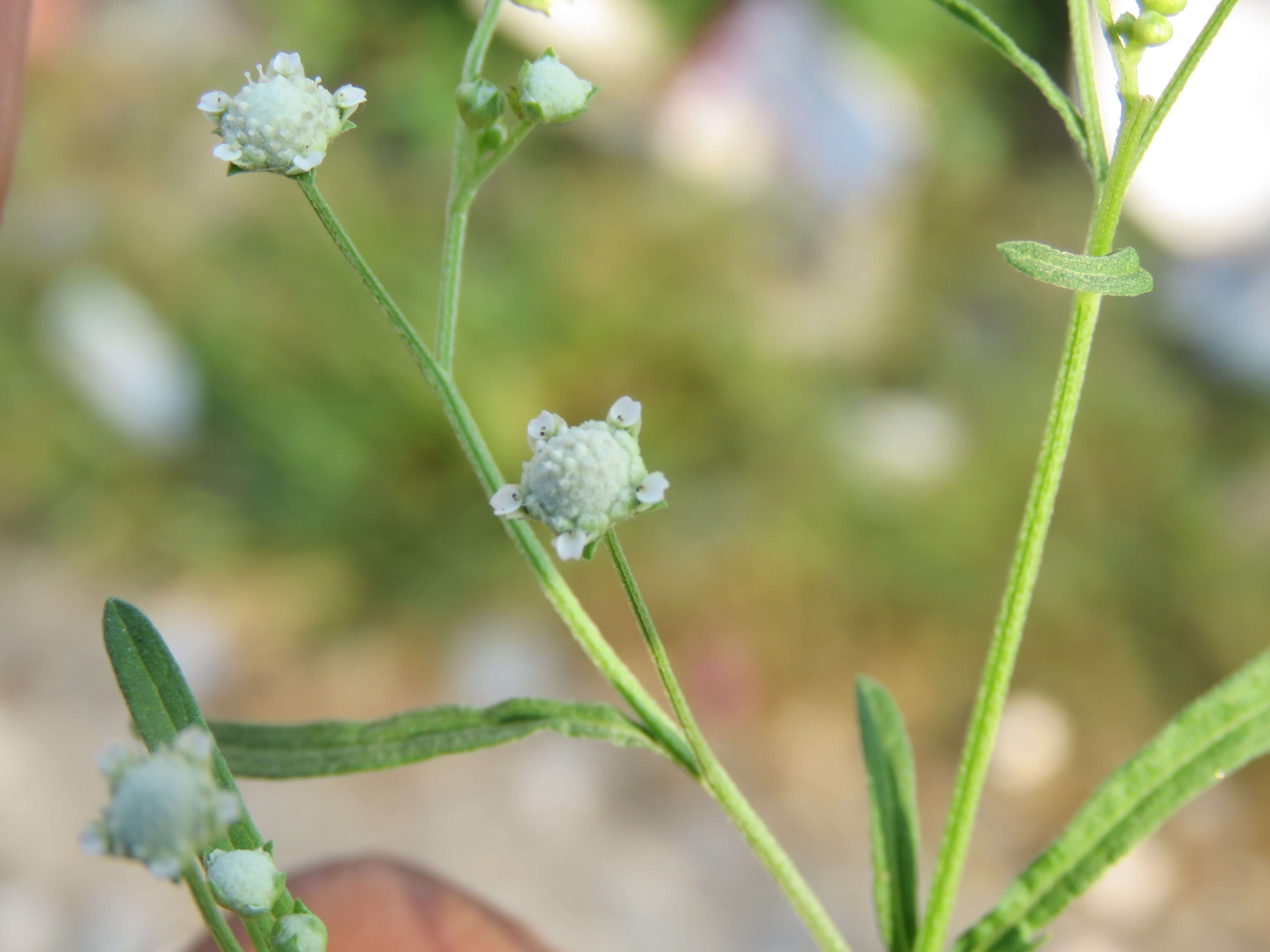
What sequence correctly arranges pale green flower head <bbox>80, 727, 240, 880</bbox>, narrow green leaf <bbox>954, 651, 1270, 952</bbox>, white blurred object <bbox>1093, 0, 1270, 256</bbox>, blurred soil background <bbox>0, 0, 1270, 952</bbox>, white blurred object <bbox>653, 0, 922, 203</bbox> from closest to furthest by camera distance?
pale green flower head <bbox>80, 727, 240, 880</bbox>
narrow green leaf <bbox>954, 651, 1270, 952</bbox>
blurred soil background <bbox>0, 0, 1270, 952</bbox>
white blurred object <bbox>1093, 0, 1270, 256</bbox>
white blurred object <bbox>653, 0, 922, 203</bbox>

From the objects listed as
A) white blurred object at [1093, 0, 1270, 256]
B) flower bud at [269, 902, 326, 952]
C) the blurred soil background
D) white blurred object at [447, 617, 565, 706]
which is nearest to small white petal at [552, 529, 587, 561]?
flower bud at [269, 902, 326, 952]

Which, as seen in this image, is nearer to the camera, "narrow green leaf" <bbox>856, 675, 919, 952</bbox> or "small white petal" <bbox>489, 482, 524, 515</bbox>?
"small white petal" <bbox>489, 482, 524, 515</bbox>

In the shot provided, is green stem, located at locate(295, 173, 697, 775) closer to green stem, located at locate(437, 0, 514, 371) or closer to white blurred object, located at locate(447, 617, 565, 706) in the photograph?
green stem, located at locate(437, 0, 514, 371)

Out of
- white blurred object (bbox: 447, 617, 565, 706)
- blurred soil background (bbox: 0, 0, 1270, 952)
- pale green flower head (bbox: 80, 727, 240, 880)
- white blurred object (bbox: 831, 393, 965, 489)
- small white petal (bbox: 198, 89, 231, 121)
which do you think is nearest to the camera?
pale green flower head (bbox: 80, 727, 240, 880)

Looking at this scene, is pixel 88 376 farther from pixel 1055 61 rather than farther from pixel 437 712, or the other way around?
pixel 1055 61

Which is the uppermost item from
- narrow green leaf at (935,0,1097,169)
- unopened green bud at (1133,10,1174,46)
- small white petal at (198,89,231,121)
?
small white petal at (198,89,231,121)

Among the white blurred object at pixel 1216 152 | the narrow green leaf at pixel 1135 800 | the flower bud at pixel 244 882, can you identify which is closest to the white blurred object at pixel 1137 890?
the white blurred object at pixel 1216 152

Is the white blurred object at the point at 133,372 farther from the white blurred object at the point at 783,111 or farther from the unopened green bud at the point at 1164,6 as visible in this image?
the unopened green bud at the point at 1164,6

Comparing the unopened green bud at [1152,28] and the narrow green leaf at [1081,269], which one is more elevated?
the unopened green bud at [1152,28]
